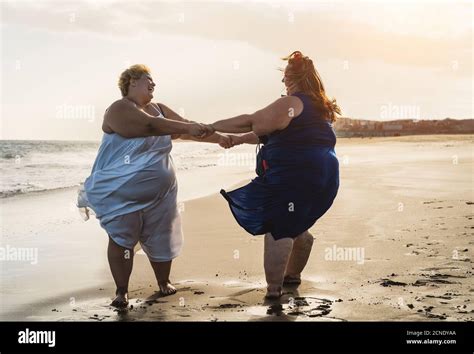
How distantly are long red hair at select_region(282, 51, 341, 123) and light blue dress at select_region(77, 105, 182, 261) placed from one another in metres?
1.03

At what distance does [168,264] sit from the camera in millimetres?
5566

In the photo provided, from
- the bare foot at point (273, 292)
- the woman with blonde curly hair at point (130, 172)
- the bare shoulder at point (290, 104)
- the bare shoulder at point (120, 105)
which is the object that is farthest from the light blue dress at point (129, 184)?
the bare foot at point (273, 292)

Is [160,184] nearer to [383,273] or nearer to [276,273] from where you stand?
[276,273]

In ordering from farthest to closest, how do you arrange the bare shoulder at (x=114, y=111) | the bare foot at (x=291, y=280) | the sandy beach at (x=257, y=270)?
the bare foot at (x=291, y=280) → the bare shoulder at (x=114, y=111) → the sandy beach at (x=257, y=270)

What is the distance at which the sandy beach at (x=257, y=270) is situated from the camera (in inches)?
191

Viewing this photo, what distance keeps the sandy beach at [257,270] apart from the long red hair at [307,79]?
1.35 meters

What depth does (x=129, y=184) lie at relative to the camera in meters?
5.24

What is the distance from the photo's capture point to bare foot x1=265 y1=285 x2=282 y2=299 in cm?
516

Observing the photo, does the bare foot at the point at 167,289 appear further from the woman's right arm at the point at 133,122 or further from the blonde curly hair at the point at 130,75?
the blonde curly hair at the point at 130,75

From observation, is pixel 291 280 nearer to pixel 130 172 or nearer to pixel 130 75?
pixel 130 172

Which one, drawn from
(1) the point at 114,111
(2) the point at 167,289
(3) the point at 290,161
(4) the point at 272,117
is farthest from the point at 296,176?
(1) the point at 114,111

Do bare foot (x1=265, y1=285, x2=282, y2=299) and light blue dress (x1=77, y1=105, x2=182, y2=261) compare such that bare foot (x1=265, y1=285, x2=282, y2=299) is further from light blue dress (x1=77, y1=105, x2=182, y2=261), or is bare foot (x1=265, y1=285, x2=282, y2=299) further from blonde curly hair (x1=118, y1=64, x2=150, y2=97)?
blonde curly hair (x1=118, y1=64, x2=150, y2=97)
